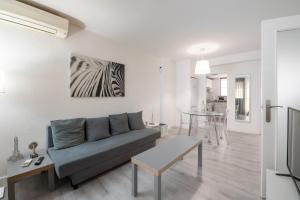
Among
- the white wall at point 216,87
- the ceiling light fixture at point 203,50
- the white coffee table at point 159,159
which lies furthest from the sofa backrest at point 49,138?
the white wall at point 216,87

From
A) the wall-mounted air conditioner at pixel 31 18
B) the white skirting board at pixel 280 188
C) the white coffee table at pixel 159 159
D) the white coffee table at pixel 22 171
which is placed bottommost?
the white coffee table at pixel 22 171

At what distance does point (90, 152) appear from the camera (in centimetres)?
195

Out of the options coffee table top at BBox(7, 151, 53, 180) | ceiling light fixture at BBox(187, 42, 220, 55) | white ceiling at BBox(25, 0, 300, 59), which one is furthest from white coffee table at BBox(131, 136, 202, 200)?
ceiling light fixture at BBox(187, 42, 220, 55)

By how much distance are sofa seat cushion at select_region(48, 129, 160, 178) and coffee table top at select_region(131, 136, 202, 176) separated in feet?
1.97

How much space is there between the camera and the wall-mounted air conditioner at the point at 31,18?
1.74 metres

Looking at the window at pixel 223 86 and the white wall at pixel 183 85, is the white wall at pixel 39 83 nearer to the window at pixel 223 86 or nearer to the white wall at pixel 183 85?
the white wall at pixel 183 85

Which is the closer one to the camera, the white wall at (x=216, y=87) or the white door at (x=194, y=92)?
the white door at (x=194, y=92)

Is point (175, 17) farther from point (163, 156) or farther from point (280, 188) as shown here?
point (280, 188)

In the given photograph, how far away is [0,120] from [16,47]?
1.04 metres

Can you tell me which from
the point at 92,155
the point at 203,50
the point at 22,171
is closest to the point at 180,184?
the point at 92,155

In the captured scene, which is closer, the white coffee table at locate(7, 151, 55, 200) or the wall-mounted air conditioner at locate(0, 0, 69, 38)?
the white coffee table at locate(7, 151, 55, 200)

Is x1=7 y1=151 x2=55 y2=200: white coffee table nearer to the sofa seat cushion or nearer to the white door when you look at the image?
the sofa seat cushion

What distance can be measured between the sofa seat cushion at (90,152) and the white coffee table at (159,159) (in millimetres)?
599

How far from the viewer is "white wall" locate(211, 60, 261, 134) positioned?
4.29 metres
